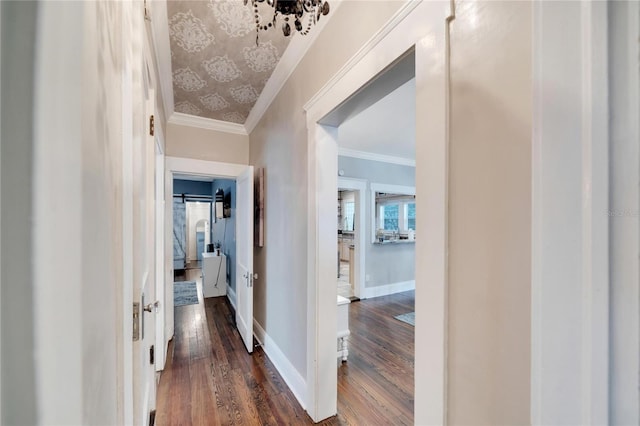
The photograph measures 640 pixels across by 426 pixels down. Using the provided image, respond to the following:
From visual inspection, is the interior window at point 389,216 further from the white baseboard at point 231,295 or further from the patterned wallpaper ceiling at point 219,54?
the patterned wallpaper ceiling at point 219,54

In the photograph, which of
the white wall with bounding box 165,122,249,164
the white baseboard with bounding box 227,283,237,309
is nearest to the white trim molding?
the white wall with bounding box 165,122,249,164

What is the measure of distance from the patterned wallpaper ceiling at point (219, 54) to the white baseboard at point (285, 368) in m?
2.53

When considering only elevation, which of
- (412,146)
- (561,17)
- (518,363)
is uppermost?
(412,146)

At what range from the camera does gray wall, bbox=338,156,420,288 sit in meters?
4.73

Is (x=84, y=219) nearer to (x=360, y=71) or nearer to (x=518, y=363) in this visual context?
(x=518, y=363)

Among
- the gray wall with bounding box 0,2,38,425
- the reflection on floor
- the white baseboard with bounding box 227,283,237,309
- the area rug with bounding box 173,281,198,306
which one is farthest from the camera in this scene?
the reflection on floor

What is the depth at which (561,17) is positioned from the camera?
393mm

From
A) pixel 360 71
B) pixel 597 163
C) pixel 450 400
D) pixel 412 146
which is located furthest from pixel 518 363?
pixel 412 146

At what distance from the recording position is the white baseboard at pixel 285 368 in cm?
195

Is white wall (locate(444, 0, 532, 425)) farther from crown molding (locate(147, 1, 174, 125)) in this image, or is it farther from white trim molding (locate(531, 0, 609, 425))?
crown molding (locate(147, 1, 174, 125))

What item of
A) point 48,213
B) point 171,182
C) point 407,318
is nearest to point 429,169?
point 48,213

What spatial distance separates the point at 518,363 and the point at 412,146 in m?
4.12

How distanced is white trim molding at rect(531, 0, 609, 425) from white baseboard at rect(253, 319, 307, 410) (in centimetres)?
188

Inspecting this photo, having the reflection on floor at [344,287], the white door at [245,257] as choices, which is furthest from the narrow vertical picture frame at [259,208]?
the reflection on floor at [344,287]
